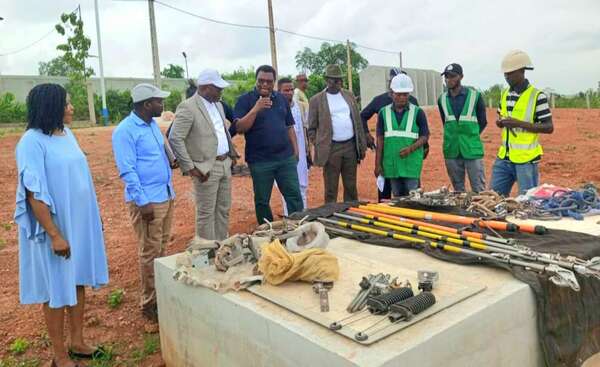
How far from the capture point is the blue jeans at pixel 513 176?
5.03m

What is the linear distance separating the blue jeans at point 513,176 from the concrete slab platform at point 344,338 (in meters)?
2.07

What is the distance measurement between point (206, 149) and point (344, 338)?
109 inches

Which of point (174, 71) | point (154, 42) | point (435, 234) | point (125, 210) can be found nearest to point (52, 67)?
point (174, 71)

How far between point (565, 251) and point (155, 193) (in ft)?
9.27

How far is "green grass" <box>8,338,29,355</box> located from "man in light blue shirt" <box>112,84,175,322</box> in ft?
2.90

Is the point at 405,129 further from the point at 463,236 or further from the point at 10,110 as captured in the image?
the point at 10,110

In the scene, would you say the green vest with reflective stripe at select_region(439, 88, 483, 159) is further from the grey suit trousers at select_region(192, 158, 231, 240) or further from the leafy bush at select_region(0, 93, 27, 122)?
the leafy bush at select_region(0, 93, 27, 122)

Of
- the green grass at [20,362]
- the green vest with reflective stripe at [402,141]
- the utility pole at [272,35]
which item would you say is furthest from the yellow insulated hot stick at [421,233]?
the utility pole at [272,35]

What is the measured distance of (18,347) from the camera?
13.0 ft

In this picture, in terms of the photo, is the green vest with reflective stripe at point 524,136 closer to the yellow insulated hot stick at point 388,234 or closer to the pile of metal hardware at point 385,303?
the yellow insulated hot stick at point 388,234

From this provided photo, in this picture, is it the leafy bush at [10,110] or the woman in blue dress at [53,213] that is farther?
the leafy bush at [10,110]

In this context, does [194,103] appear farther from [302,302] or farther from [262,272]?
[302,302]

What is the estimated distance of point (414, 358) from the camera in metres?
2.28

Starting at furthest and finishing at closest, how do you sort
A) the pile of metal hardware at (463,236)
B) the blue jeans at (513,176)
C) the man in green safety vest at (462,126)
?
the man in green safety vest at (462,126)
the blue jeans at (513,176)
the pile of metal hardware at (463,236)
